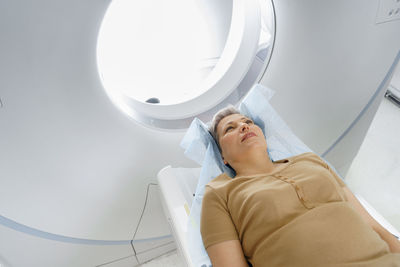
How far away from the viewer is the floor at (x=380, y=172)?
4.85 feet

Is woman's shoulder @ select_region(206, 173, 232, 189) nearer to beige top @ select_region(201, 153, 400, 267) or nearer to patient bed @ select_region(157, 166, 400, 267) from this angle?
beige top @ select_region(201, 153, 400, 267)

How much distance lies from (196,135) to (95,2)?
53cm

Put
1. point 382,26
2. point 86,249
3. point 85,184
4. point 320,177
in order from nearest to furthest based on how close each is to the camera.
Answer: point 320,177
point 85,184
point 86,249
point 382,26

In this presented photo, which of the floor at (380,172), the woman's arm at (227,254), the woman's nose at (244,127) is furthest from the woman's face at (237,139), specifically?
the floor at (380,172)

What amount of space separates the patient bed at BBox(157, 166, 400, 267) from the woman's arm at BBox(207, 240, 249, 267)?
101 mm

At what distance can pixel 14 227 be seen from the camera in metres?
0.87

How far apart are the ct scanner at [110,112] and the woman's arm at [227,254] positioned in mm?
432

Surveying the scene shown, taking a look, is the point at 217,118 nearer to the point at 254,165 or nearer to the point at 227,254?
the point at 254,165

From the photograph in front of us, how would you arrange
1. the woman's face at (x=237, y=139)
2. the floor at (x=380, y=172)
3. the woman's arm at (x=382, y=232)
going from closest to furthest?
the woman's arm at (x=382, y=232)
the woman's face at (x=237, y=139)
the floor at (x=380, y=172)

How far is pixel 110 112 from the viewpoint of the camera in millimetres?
875

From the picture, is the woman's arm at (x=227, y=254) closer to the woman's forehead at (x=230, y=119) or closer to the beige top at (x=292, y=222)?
the beige top at (x=292, y=222)

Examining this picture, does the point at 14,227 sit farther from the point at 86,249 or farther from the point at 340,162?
the point at 340,162

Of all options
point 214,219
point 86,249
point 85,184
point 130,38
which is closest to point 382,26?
point 214,219

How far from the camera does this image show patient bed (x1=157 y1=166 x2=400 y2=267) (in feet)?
2.77
